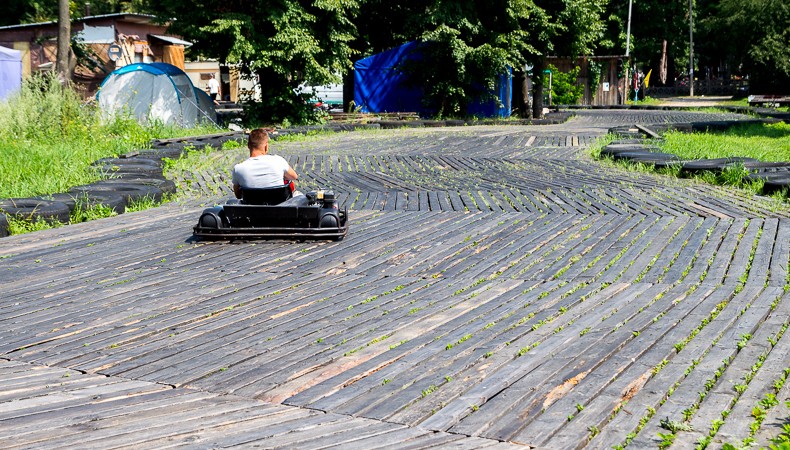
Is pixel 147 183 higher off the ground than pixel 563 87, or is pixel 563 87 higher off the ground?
pixel 563 87

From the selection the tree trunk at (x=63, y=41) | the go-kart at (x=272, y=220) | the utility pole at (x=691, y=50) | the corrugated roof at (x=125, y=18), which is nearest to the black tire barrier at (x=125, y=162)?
the go-kart at (x=272, y=220)

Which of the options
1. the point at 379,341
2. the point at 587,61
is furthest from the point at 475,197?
the point at 587,61

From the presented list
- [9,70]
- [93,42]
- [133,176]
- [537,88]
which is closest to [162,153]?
[133,176]

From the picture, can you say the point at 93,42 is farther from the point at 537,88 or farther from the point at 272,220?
the point at 272,220

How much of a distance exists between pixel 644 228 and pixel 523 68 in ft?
74.7

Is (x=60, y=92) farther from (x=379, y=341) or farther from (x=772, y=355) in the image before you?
(x=772, y=355)

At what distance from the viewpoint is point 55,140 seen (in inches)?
617

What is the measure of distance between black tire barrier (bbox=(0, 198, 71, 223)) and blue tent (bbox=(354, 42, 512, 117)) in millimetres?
23097

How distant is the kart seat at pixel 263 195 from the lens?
8.07m

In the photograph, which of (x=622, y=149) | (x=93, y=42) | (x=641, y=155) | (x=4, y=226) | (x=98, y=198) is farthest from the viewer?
(x=93, y=42)

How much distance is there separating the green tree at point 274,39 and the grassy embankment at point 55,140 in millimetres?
4574

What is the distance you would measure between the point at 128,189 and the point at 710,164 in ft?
23.1

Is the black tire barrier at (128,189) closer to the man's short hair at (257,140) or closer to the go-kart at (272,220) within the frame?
the man's short hair at (257,140)

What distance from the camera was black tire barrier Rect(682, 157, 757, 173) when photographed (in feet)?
38.6
